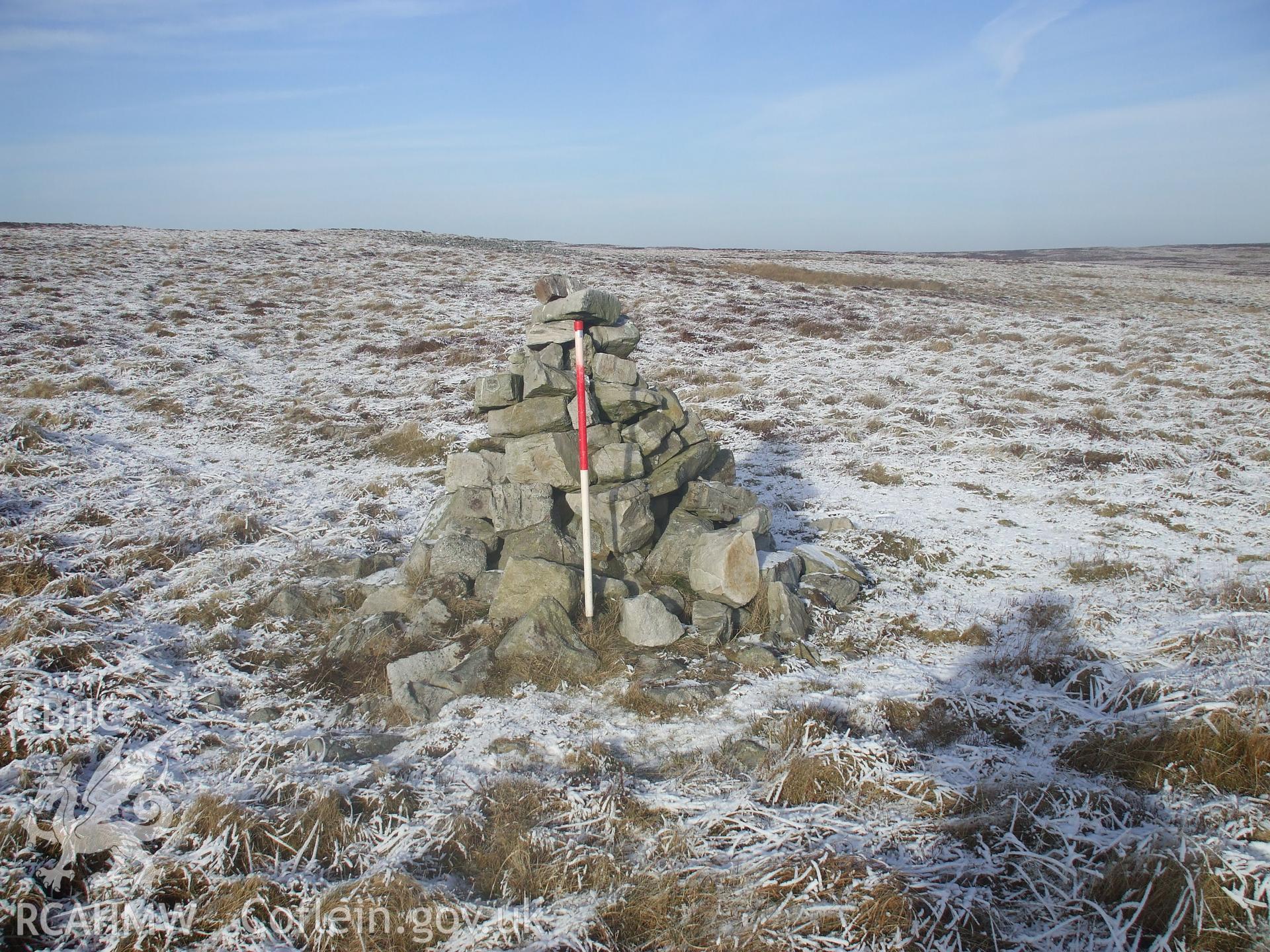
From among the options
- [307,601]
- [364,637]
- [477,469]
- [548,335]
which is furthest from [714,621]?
[307,601]

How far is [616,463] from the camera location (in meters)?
7.37

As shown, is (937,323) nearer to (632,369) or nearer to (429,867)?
(632,369)

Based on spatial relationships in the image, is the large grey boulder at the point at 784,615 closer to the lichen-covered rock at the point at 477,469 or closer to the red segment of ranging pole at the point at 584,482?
the red segment of ranging pole at the point at 584,482

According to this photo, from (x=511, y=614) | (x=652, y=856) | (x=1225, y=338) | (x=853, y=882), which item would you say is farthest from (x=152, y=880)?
(x=1225, y=338)

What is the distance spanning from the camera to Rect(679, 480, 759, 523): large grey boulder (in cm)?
768

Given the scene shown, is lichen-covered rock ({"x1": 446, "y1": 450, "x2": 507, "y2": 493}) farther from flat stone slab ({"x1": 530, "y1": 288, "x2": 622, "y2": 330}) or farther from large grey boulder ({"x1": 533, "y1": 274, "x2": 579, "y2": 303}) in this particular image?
large grey boulder ({"x1": 533, "y1": 274, "x2": 579, "y2": 303})

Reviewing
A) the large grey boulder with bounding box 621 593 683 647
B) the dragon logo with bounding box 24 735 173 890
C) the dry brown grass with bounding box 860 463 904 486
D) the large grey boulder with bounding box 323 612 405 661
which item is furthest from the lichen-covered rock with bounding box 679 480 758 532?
the dragon logo with bounding box 24 735 173 890

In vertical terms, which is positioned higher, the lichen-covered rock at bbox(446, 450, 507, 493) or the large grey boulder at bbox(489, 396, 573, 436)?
the large grey boulder at bbox(489, 396, 573, 436)

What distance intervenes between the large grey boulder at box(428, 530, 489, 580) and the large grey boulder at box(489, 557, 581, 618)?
2.10ft

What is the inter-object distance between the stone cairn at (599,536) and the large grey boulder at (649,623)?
15 millimetres

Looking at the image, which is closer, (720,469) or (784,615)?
(784,615)

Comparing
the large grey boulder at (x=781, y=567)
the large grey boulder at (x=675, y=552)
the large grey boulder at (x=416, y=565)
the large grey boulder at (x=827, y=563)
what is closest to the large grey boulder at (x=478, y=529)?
the large grey boulder at (x=416, y=565)

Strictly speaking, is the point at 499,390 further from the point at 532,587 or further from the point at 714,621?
the point at 714,621

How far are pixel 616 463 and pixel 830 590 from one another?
2.64 metres
